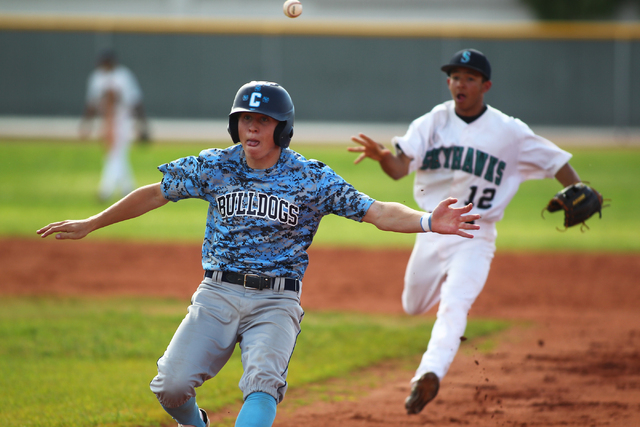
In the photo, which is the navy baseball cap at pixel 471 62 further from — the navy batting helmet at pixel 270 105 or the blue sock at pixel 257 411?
the blue sock at pixel 257 411

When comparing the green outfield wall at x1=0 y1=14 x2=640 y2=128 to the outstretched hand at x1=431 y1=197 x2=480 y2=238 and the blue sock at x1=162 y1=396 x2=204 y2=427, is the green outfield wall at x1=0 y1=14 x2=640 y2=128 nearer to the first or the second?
the outstretched hand at x1=431 y1=197 x2=480 y2=238

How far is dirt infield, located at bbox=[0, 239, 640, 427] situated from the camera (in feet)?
15.8

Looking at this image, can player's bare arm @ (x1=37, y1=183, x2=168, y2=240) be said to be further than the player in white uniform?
No

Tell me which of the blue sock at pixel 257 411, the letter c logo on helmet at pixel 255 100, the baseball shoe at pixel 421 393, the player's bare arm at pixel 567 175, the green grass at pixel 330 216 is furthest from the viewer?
the green grass at pixel 330 216

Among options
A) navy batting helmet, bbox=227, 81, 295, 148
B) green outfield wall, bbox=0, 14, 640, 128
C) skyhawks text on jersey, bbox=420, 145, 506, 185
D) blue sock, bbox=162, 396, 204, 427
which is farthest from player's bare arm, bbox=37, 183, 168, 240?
green outfield wall, bbox=0, 14, 640, 128

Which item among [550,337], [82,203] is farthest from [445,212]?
[82,203]

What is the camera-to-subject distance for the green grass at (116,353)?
15.5 ft

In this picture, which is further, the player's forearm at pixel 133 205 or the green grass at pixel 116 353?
the green grass at pixel 116 353

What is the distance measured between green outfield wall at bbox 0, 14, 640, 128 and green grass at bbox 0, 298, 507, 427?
61.3 feet

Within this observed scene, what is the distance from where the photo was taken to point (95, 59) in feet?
84.2

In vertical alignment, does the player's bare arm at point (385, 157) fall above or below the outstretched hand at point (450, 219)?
above

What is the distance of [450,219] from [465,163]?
167 cm

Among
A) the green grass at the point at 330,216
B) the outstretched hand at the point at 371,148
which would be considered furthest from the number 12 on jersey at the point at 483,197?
the green grass at the point at 330,216

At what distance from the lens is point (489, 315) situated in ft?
25.3
